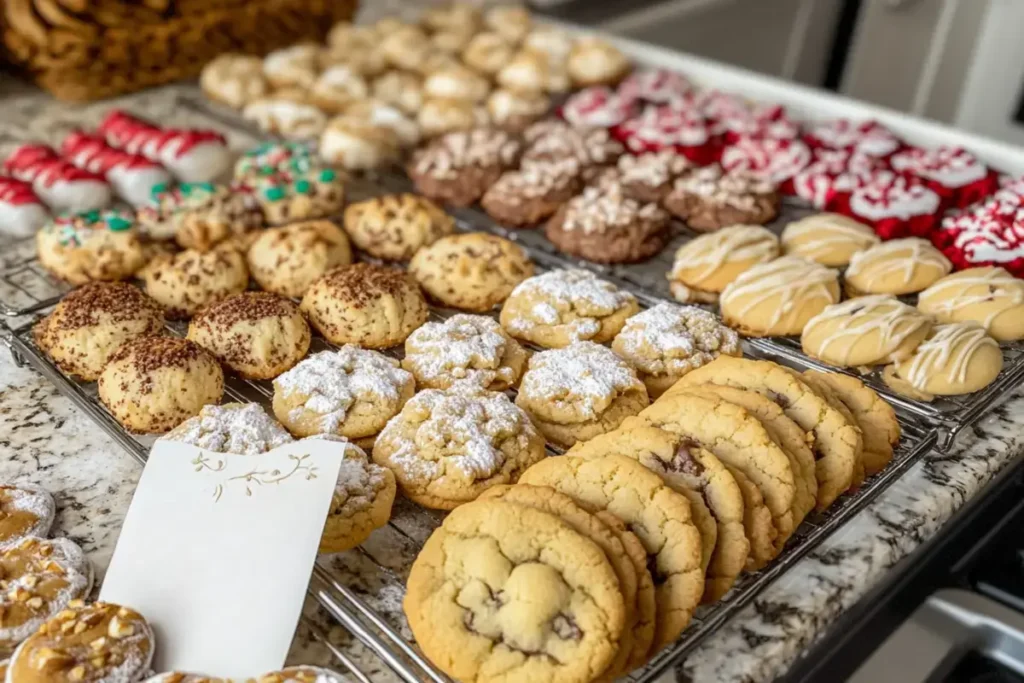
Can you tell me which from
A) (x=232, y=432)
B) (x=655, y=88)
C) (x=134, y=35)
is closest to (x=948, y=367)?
(x=232, y=432)

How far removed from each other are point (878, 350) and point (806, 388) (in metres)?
0.42

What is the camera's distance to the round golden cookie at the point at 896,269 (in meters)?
2.47

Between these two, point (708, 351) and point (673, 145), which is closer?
point (708, 351)

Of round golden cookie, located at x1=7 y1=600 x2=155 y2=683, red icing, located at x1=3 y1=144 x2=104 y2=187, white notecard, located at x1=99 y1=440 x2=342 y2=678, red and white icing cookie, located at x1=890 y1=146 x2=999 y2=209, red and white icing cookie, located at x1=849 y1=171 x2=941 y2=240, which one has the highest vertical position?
red and white icing cookie, located at x1=890 y1=146 x2=999 y2=209

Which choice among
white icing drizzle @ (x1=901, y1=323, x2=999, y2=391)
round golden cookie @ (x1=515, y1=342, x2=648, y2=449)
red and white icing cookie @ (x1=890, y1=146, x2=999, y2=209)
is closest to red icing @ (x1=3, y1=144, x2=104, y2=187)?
round golden cookie @ (x1=515, y1=342, x2=648, y2=449)

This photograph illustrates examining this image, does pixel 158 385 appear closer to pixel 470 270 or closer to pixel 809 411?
pixel 470 270

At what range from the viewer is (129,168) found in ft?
9.32

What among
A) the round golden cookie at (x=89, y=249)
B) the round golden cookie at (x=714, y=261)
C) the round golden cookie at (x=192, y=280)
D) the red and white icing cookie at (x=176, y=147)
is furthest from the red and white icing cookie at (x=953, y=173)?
the round golden cookie at (x=89, y=249)

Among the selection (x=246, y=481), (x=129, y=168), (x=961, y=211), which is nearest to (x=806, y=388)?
(x=246, y=481)

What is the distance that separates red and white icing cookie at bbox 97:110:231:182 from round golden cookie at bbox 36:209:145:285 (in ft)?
1.58

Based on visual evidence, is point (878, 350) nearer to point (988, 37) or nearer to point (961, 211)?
point (961, 211)

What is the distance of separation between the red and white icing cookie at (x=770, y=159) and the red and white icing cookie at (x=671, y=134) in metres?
0.08

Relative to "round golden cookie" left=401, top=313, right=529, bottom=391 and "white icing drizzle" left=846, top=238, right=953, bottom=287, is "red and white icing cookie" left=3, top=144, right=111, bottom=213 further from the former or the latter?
"white icing drizzle" left=846, top=238, right=953, bottom=287

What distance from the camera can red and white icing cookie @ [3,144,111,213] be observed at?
108 inches
